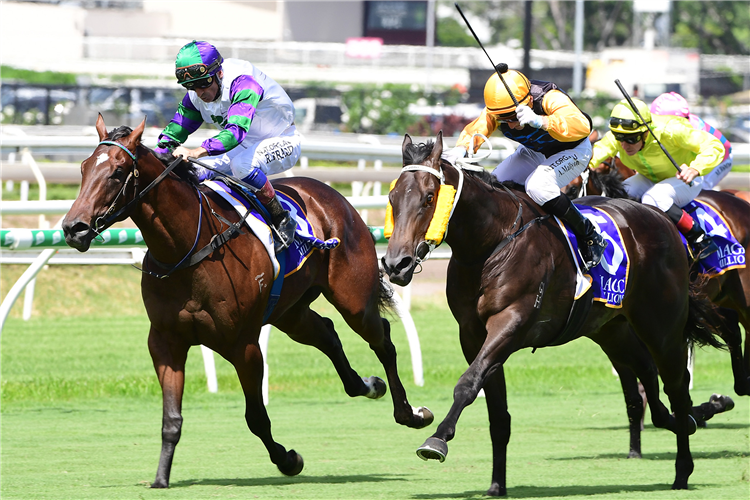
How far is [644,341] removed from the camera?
250 inches

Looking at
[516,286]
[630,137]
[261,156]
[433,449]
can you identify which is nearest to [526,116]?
[516,286]

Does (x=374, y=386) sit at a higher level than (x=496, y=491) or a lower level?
higher

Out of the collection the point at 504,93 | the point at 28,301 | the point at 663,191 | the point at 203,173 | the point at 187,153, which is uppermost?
the point at 504,93

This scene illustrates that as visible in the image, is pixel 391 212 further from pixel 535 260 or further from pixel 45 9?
pixel 45 9

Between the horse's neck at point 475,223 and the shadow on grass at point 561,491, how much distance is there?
1.15 metres

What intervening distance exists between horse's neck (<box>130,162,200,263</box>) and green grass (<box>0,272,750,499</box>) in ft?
3.81

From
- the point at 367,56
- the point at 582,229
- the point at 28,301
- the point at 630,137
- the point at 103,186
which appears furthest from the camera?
the point at 367,56

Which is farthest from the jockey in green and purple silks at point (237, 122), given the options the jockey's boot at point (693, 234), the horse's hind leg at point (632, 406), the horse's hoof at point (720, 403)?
the horse's hoof at point (720, 403)

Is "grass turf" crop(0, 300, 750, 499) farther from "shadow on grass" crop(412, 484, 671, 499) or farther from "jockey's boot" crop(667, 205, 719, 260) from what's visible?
"jockey's boot" crop(667, 205, 719, 260)

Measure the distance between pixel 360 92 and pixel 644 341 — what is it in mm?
20440


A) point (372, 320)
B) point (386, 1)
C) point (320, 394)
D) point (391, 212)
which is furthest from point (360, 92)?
point (386, 1)

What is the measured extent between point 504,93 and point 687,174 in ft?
6.42

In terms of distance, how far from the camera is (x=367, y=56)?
41.2 m

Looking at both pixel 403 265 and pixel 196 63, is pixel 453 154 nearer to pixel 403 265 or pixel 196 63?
pixel 403 265
